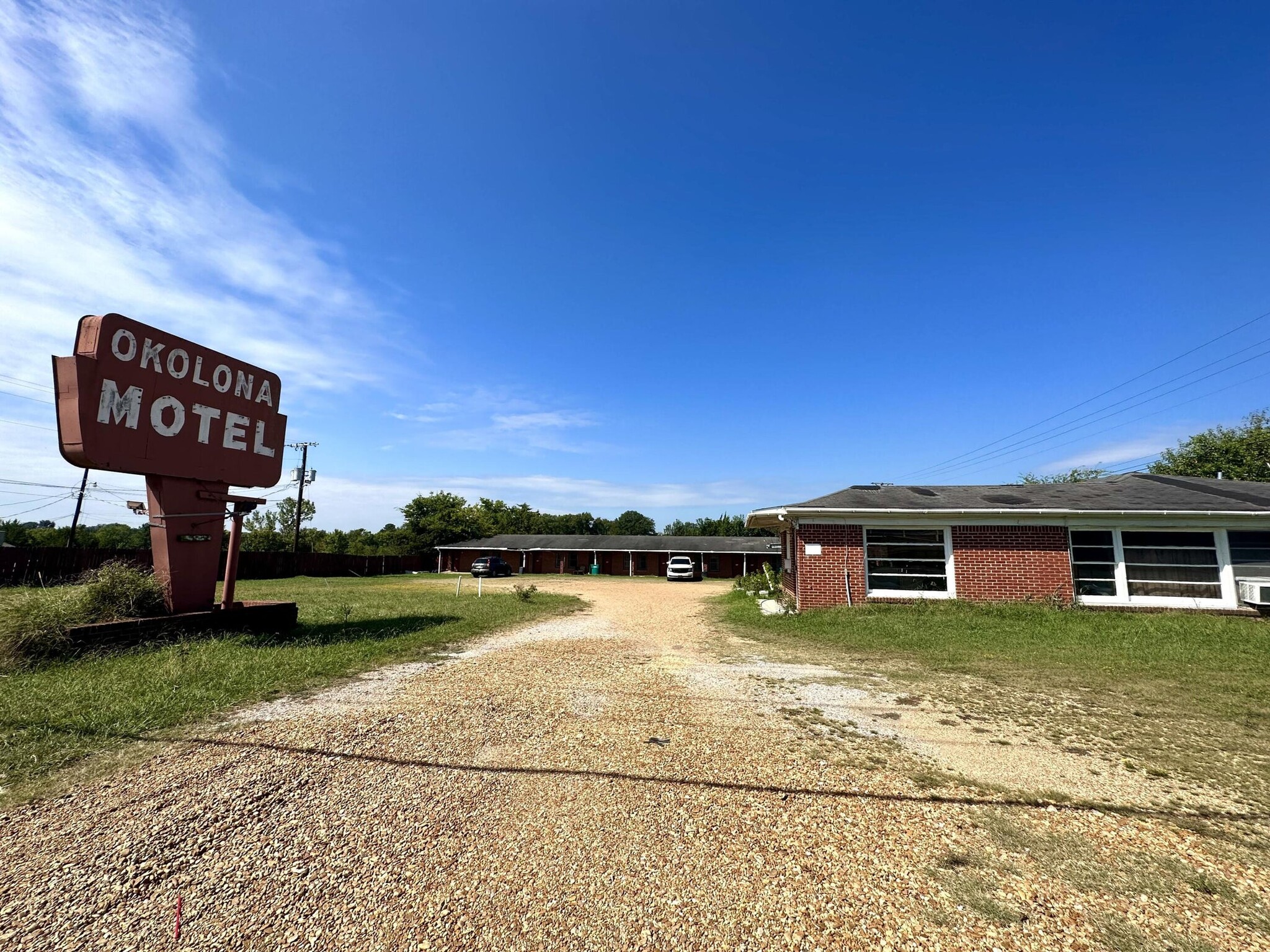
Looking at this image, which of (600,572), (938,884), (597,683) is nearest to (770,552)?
(600,572)

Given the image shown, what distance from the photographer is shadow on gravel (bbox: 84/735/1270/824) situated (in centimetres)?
358

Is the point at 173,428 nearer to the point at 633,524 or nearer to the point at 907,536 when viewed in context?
the point at 907,536

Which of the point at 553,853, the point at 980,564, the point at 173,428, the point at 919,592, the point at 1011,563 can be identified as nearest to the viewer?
the point at 553,853

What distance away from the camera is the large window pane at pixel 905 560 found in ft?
44.5

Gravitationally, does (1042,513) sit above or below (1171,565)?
above

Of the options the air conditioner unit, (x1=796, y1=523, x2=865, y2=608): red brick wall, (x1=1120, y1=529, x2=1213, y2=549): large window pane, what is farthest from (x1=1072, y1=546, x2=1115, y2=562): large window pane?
(x1=796, y1=523, x2=865, y2=608): red brick wall

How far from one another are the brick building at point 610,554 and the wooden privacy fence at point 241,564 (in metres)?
4.32

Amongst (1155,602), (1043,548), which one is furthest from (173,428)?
(1155,602)

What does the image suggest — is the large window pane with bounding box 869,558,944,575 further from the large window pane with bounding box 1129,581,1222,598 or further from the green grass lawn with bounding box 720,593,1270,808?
the large window pane with bounding box 1129,581,1222,598

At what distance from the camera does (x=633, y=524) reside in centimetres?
9494

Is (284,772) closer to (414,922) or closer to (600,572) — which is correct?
(414,922)

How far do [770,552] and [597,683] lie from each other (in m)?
33.7

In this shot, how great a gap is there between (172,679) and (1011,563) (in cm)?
1636

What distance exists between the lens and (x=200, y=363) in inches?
380
